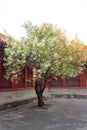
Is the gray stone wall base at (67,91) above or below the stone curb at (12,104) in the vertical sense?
above

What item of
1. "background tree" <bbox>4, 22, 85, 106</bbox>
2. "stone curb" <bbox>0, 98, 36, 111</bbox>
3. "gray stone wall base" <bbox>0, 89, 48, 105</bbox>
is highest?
"background tree" <bbox>4, 22, 85, 106</bbox>

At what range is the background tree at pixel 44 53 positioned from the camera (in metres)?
11.7

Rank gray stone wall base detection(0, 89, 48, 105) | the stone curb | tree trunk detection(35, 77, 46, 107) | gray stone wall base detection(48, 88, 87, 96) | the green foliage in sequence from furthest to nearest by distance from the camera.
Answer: gray stone wall base detection(48, 88, 87, 96)
tree trunk detection(35, 77, 46, 107)
gray stone wall base detection(0, 89, 48, 105)
the stone curb
the green foliage

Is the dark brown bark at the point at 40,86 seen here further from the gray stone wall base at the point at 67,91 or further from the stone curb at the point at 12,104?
the gray stone wall base at the point at 67,91

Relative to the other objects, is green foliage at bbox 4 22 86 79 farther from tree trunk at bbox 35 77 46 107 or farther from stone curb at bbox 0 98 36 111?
stone curb at bbox 0 98 36 111

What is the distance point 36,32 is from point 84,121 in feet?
18.9

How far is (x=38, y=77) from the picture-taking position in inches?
500

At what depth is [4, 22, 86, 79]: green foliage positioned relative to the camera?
1169 cm

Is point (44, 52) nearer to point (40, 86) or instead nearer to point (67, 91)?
point (40, 86)

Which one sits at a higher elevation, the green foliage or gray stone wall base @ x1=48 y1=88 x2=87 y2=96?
the green foliage

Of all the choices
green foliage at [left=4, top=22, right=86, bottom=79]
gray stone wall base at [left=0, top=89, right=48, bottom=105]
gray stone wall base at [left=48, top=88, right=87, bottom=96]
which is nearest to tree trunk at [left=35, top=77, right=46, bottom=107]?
green foliage at [left=4, top=22, right=86, bottom=79]

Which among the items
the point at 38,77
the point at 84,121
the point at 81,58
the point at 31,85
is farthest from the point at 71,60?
the point at 31,85

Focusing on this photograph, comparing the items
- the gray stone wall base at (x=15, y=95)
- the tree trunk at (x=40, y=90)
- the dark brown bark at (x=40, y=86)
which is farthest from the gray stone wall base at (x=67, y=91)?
the tree trunk at (x=40, y=90)

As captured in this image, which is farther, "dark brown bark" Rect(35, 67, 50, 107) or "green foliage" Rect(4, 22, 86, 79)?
"dark brown bark" Rect(35, 67, 50, 107)
